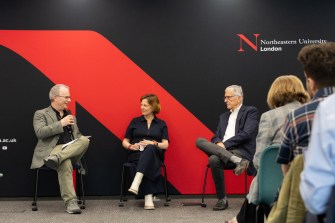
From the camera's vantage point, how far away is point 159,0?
21.0 ft

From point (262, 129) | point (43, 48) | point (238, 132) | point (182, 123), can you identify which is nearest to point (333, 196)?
point (262, 129)

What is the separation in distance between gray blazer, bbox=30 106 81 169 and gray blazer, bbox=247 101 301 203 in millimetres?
2691

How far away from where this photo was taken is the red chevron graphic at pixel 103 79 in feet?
20.8

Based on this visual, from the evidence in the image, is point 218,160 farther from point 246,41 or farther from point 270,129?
point 270,129

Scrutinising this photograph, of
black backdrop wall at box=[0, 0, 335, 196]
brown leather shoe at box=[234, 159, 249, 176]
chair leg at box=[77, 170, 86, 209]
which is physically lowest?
chair leg at box=[77, 170, 86, 209]

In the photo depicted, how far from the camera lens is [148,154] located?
588 centimetres

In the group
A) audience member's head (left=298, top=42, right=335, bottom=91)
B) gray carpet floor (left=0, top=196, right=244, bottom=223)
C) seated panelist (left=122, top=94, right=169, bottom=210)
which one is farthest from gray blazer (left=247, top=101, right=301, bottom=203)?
seated panelist (left=122, top=94, right=169, bottom=210)

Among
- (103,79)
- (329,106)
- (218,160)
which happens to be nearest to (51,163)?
(103,79)

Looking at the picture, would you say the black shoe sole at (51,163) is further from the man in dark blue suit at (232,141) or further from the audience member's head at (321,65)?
the audience member's head at (321,65)

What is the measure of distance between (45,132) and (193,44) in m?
1.93

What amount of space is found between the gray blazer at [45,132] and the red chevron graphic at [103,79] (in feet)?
1.75

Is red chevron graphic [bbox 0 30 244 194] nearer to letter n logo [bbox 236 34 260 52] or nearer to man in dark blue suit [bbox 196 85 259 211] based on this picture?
man in dark blue suit [bbox 196 85 259 211]

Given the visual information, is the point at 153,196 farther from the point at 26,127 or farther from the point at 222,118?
the point at 26,127

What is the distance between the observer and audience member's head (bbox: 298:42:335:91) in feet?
7.63
